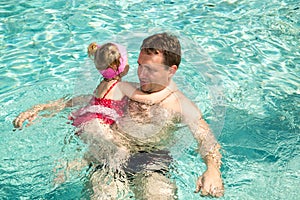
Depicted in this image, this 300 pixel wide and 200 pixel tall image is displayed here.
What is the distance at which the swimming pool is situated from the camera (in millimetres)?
3982

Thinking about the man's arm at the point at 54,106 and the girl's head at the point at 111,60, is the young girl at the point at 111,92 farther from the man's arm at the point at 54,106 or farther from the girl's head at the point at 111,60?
the man's arm at the point at 54,106

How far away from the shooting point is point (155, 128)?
11.4 ft

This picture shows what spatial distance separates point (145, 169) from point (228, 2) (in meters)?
4.67

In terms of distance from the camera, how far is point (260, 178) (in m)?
4.05

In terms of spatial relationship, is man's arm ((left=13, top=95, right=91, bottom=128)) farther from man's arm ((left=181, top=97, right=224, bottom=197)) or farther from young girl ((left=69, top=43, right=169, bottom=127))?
man's arm ((left=181, top=97, right=224, bottom=197))

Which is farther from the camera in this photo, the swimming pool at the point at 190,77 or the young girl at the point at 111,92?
the swimming pool at the point at 190,77

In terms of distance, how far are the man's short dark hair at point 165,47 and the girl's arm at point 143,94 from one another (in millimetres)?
197

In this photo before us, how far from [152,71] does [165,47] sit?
19 cm

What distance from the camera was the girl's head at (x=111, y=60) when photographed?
11.0ft

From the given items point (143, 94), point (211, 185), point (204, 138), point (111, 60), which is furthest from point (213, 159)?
point (111, 60)

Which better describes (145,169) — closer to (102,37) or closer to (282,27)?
(102,37)

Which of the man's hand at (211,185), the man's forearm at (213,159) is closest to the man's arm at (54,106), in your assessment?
the man's forearm at (213,159)

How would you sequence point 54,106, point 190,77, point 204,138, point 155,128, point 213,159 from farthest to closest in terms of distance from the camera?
point 190,77, point 54,106, point 155,128, point 204,138, point 213,159

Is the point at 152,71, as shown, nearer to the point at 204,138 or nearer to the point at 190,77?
the point at 204,138
